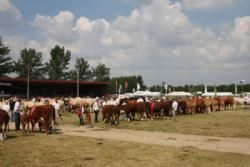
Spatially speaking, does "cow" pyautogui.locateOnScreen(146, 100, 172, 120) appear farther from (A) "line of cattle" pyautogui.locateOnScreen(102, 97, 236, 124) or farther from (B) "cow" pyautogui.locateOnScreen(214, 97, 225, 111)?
(B) "cow" pyautogui.locateOnScreen(214, 97, 225, 111)

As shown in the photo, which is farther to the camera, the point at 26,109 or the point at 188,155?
the point at 26,109

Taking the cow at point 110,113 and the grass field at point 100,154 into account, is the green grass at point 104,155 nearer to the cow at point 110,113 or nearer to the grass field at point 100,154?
the grass field at point 100,154

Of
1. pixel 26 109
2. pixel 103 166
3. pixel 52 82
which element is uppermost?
pixel 52 82

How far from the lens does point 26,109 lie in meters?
25.0

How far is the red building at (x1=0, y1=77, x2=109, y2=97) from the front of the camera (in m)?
72.3

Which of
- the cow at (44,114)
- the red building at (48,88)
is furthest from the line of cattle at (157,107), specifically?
the red building at (48,88)

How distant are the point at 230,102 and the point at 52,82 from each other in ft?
117

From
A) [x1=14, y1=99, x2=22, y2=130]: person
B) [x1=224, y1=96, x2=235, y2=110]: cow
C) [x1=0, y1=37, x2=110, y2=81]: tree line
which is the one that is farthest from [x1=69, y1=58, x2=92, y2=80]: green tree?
[x1=14, y1=99, x2=22, y2=130]: person

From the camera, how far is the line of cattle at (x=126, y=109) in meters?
23.8

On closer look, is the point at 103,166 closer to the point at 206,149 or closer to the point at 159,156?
the point at 159,156

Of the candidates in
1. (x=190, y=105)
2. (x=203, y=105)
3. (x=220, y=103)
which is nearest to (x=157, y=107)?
(x=190, y=105)

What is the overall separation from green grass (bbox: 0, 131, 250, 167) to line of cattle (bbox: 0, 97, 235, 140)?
3782mm

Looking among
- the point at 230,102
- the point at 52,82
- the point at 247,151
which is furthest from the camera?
the point at 52,82

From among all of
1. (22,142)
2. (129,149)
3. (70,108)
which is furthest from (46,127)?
(70,108)
